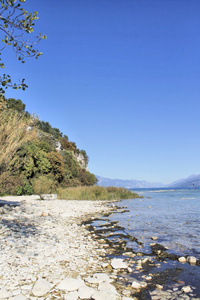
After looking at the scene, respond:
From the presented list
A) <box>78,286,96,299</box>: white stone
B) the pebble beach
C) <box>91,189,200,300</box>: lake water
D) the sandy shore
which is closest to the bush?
<box>91,189,200,300</box>: lake water

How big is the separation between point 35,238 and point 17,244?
93cm

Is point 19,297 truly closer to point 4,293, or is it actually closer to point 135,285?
point 4,293

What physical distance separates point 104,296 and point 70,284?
0.74 meters

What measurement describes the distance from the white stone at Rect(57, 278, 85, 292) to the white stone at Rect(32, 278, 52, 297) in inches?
8.3

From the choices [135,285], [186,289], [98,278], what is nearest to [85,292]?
[98,278]

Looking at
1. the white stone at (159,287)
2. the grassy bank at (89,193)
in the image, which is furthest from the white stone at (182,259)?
the grassy bank at (89,193)

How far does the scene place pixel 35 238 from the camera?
6828mm

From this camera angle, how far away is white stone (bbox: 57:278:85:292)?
3939 mm

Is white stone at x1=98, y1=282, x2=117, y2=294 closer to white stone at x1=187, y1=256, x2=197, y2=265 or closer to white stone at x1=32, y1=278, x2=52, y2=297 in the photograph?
white stone at x1=32, y1=278, x2=52, y2=297

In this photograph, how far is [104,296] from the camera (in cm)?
372

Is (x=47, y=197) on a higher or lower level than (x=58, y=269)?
higher

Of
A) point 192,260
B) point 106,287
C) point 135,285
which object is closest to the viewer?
point 106,287

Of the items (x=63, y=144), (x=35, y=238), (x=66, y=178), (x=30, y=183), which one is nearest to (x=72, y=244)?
(x=35, y=238)

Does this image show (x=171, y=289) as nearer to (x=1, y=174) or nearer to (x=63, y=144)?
(x=1, y=174)
